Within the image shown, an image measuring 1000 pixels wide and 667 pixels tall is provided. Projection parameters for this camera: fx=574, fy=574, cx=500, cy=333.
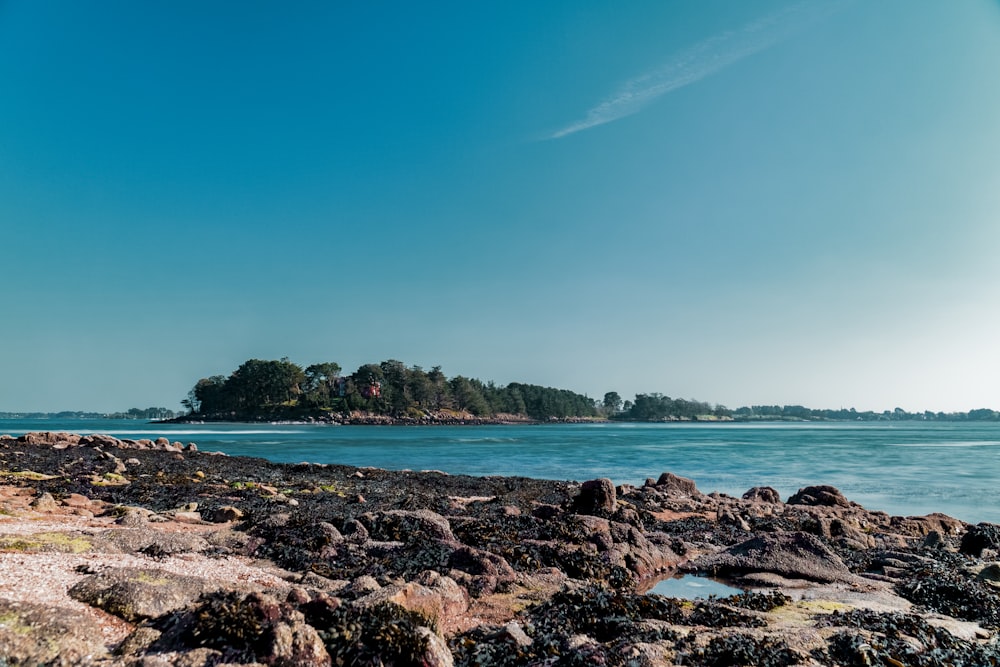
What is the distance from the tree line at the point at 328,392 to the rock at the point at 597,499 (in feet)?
459

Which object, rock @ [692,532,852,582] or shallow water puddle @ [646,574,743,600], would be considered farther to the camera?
rock @ [692,532,852,582]

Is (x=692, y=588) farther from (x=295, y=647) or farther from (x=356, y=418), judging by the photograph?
(x=356, y=418)

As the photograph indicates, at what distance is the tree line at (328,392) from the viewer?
14525cm

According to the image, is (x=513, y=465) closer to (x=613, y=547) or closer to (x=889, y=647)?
(x=613, y=547)

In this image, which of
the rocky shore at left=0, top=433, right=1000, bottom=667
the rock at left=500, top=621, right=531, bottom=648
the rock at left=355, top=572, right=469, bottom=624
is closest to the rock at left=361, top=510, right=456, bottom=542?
the rocky shore at left=0, top=433, right=1000, bottom=667

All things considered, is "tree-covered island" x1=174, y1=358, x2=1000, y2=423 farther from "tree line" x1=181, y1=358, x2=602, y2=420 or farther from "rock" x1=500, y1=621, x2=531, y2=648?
"rock" x1=500, y1=621, x2=531, y2=648

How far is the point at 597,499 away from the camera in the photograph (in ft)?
42.9

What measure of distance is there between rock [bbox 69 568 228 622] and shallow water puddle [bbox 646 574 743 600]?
245 inches

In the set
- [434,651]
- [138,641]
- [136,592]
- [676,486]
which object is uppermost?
[136,592]

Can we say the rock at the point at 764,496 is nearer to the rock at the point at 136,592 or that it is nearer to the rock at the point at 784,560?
the rock at the point at 784,560

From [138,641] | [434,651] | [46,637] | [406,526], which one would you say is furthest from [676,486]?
[46,637]

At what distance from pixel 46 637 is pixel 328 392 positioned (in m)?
153

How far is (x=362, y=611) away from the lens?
5.06m

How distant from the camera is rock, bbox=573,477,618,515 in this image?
13000 mm
